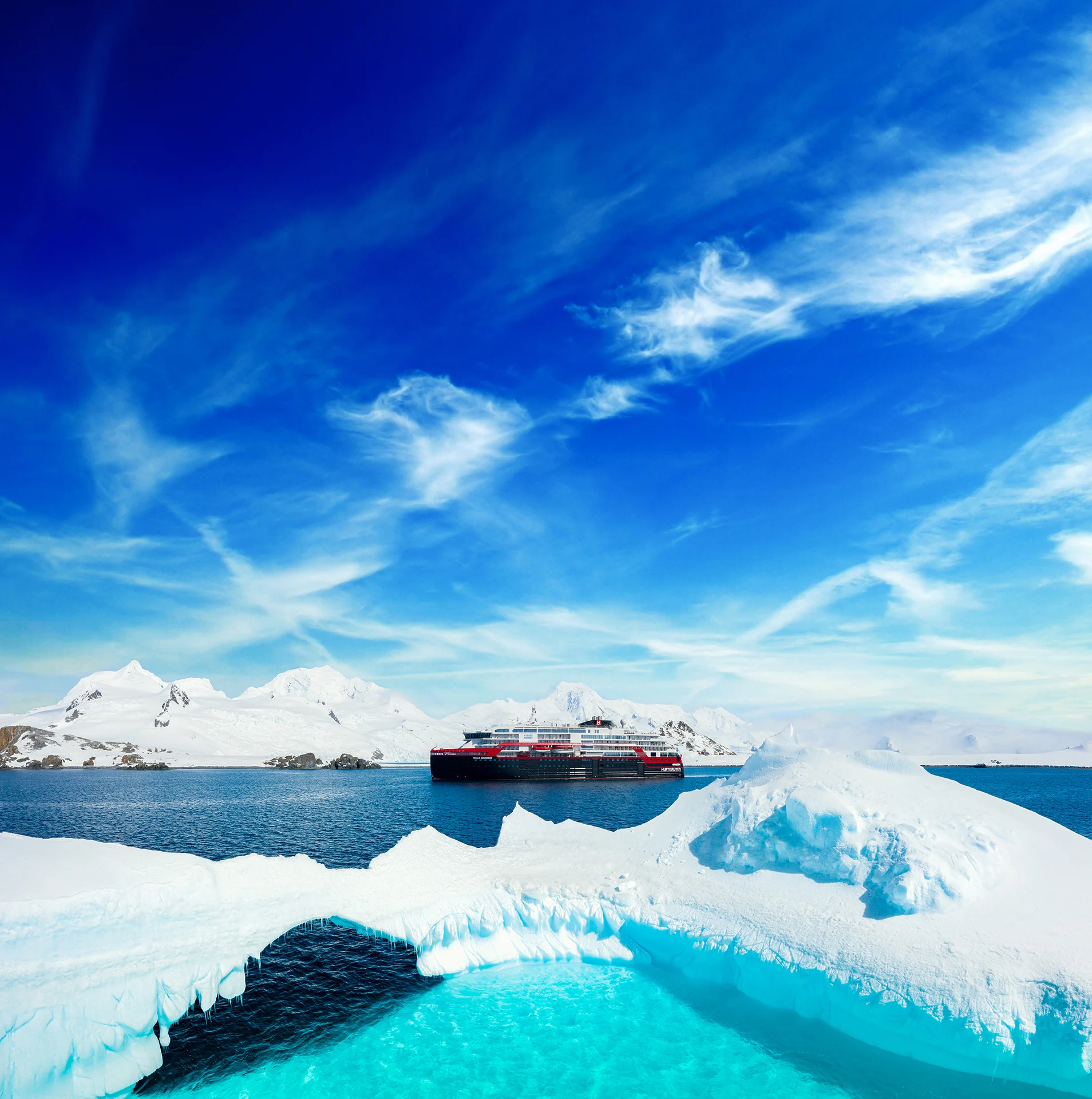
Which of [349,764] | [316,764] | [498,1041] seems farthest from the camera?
[316,764]

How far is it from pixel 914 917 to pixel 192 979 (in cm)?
2030

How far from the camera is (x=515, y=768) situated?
386 feet

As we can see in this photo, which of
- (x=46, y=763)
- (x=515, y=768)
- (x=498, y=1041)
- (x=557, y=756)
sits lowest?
(x=498, y=1041)

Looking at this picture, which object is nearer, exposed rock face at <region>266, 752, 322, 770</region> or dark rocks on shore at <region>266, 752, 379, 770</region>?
exposed rock face at <region>266, 752, 322, 770</region>

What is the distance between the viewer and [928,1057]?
15.5 meters

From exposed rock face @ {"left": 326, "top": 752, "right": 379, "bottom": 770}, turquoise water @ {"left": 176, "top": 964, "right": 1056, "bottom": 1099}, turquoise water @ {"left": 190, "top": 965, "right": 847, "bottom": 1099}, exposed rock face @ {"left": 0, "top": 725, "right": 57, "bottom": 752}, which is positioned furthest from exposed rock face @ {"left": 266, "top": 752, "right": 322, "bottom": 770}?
turquoise water @ {"left": 176, "top": 964, "right": 1056, "bottom": 1099}

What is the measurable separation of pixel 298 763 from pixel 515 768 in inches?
4055

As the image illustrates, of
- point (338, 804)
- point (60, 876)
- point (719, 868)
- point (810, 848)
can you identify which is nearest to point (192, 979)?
point (60, 876)

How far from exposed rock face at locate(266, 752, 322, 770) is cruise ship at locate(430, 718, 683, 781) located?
79.2 meters

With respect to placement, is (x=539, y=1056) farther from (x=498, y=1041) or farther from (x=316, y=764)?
(x=316, y=764)

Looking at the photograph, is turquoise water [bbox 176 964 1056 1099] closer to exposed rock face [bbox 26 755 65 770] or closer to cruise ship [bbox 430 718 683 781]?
cruise ship [bbox 430 718 683 781]

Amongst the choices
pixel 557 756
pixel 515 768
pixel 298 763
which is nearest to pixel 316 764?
pixel 298 763

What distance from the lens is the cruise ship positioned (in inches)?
4587

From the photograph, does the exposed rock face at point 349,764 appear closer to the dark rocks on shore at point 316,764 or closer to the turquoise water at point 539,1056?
the dark rocks on shore at point 316,764
